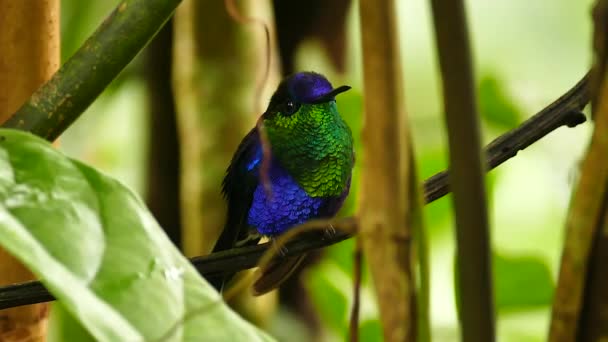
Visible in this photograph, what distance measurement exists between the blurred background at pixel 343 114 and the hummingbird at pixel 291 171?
0.06 m

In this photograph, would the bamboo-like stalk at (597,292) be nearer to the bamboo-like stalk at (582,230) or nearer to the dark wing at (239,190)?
the bamboo-like stalk at (582,230)

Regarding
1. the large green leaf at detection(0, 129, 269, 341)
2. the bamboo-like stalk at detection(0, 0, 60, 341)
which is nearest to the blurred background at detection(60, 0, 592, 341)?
the bamboo-like stalk at detection(0, 0, 60, 341)

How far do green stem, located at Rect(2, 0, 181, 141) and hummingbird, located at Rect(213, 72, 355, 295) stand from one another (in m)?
0.53

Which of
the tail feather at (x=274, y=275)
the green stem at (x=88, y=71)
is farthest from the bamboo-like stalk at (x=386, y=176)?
the tail feather at (x=274, y=275)

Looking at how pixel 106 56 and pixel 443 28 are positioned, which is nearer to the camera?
pixel 443 28

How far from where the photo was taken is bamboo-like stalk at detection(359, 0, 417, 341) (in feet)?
1.22

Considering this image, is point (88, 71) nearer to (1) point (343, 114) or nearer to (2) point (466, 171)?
(2) point (466, 171)

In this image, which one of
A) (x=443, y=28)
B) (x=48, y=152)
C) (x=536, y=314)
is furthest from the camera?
(x=536, y=314)

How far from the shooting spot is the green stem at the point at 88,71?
0.80 metres

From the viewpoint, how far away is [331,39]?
2203mm

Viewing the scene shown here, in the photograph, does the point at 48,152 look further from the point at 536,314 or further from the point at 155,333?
the point at 536,314

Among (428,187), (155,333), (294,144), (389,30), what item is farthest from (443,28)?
(294,144)

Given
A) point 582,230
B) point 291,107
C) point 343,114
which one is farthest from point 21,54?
point 343,114

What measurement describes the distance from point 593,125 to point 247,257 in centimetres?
44
